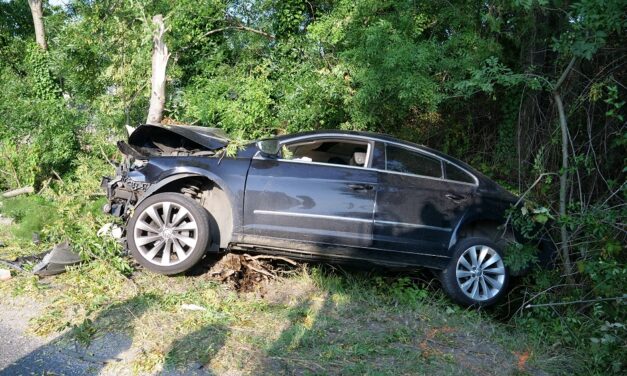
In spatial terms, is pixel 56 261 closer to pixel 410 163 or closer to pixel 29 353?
pixel 29 353

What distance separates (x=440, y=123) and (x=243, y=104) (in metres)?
3.44

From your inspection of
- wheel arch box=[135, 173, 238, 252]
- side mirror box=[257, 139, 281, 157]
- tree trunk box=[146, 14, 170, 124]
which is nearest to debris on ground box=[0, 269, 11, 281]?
wheel arch box=[135, 173, 238, 252]

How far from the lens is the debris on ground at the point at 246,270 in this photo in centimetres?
604

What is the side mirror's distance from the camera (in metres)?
6.05

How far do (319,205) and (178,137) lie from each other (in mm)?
1934

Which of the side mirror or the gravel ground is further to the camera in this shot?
the side mirror

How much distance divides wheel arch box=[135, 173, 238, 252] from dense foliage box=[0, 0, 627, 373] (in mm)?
1771

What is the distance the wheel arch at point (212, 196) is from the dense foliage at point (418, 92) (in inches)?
69.7

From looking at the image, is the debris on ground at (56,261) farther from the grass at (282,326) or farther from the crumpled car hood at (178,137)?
the crumpled car hood at (178,137)

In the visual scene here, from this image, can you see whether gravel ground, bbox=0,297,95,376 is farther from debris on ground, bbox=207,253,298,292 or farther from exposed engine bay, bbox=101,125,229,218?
debris on ground, bbox=207,253,298,292

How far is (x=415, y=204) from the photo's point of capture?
6.02 meters

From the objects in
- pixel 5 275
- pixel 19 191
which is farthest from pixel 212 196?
pixel 19 191

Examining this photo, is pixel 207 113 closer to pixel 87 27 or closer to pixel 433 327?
pixel 87 27

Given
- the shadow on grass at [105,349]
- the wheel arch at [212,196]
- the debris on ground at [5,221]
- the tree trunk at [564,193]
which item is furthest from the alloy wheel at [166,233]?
the tree trunk at [564,193]
